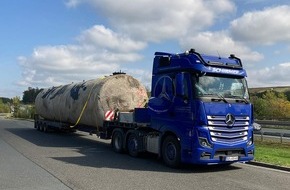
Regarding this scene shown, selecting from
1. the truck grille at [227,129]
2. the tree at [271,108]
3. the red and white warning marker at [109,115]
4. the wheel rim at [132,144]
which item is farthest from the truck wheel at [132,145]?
the tree at [271,108]

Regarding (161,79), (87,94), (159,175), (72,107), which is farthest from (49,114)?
(159,175)

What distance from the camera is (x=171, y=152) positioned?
12.4 m

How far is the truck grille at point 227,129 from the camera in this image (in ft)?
37.7

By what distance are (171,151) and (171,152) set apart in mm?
29

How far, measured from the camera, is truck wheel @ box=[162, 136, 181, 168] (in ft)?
39.4

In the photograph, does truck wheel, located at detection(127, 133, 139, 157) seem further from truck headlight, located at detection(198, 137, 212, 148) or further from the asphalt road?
truck headlight, located at detection(198, 137, 212, 148)

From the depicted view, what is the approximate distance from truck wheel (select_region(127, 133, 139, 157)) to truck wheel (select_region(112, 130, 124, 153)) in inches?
22.0

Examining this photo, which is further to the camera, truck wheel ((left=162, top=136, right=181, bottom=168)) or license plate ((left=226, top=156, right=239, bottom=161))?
truck wheel ((left=162, top=136, right=181, bottom=168))

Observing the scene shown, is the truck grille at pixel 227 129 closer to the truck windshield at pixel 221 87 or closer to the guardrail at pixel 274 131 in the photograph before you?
the truck windshield at pixel 221 87

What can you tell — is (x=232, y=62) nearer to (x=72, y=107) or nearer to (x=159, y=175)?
(x=159, y=175)

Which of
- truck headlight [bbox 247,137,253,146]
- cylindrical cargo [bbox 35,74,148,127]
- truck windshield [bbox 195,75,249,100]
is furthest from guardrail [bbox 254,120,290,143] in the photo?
truck windshield [bbox 195,75,249,100]

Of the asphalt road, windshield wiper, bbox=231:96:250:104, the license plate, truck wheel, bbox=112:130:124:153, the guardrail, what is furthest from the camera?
the guardrail

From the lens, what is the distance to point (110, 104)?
18.6 m

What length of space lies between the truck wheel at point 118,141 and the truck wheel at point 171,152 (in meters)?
3.43
